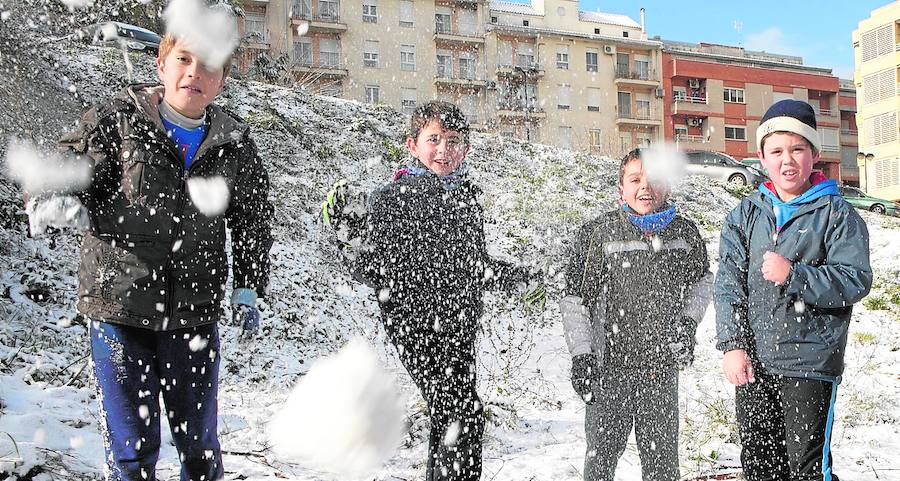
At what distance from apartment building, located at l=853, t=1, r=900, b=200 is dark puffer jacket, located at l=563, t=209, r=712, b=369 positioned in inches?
1642

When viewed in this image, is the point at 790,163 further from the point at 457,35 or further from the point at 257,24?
the point at 457,35

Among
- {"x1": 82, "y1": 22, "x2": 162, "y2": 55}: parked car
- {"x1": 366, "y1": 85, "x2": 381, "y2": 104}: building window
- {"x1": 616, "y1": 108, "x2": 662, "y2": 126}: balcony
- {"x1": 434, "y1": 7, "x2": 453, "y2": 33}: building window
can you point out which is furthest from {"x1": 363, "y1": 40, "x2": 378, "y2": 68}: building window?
{"x1": 82, "y1": 22, "x2": 162, "y2": 55}: parked car

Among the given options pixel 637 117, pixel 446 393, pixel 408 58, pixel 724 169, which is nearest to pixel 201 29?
pixel 446 393

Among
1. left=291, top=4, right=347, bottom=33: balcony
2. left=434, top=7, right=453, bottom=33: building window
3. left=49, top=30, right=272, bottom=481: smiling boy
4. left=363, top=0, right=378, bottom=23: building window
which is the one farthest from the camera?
left=434, top=7, right=453, bottom=33: building window

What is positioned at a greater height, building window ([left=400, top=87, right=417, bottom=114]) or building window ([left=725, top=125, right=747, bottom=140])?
building window ([left=400, top=87, right=417, bottom=114])

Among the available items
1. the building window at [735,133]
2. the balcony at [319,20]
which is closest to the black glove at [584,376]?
the balcony at [319,20]

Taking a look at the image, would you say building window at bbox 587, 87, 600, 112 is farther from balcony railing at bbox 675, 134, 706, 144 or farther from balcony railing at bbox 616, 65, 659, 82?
balcony railing at bbox 675, 134, 706, 144

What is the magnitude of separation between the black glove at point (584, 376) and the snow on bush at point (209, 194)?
1.54 meters

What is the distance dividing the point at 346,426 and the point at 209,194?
1.72m

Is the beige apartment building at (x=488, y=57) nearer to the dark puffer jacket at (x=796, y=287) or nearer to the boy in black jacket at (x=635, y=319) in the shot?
the boy in black jacket at (x=635, y=319)

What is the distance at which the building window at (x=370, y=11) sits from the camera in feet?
123

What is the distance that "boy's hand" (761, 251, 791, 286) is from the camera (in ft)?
7.72

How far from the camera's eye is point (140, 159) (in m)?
2.22

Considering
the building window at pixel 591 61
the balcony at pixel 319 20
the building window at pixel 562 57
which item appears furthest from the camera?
the building window at pixel 591 61
